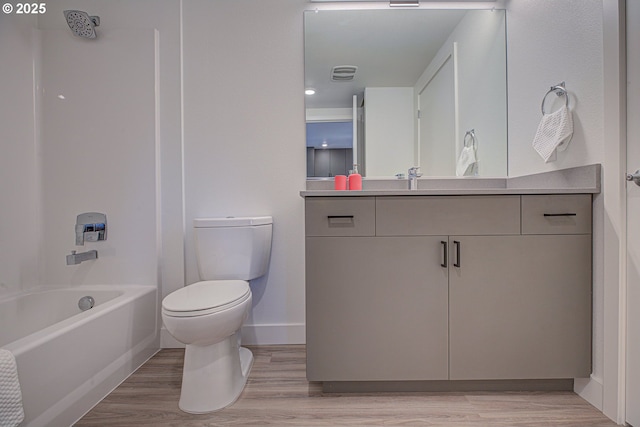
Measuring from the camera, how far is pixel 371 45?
70.1 inches

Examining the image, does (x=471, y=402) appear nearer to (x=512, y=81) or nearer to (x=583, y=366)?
(x=583, y=366)

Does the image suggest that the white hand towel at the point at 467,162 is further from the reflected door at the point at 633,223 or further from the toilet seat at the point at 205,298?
the toilet seat at the point at 205,298

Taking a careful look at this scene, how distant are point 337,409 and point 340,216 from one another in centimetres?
78

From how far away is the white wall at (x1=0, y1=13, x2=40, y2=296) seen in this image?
1594mm

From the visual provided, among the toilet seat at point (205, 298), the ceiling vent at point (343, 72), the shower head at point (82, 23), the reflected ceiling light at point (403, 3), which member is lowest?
the toilet seat at point (205, 298)

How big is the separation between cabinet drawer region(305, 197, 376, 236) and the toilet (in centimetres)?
45

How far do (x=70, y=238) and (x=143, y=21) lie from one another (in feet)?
4.41

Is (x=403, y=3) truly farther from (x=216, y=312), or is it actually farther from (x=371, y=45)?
(x=216, y=312)

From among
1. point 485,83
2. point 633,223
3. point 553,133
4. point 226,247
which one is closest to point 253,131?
point 226,247

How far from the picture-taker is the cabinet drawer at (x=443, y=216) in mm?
1228

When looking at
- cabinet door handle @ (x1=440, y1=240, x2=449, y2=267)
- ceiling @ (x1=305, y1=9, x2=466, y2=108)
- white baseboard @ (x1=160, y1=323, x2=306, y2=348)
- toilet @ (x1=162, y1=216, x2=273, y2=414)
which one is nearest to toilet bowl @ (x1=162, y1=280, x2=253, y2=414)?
toilet @ (x1=162, y1=216, x2=273, y2=414)

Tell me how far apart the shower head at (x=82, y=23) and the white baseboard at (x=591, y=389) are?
2.96 metres

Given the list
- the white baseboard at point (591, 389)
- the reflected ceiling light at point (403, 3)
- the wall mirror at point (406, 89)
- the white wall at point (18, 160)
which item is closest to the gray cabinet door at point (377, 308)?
the white baseboard at point (591, 389)

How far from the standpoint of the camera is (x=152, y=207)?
175 centimetres
